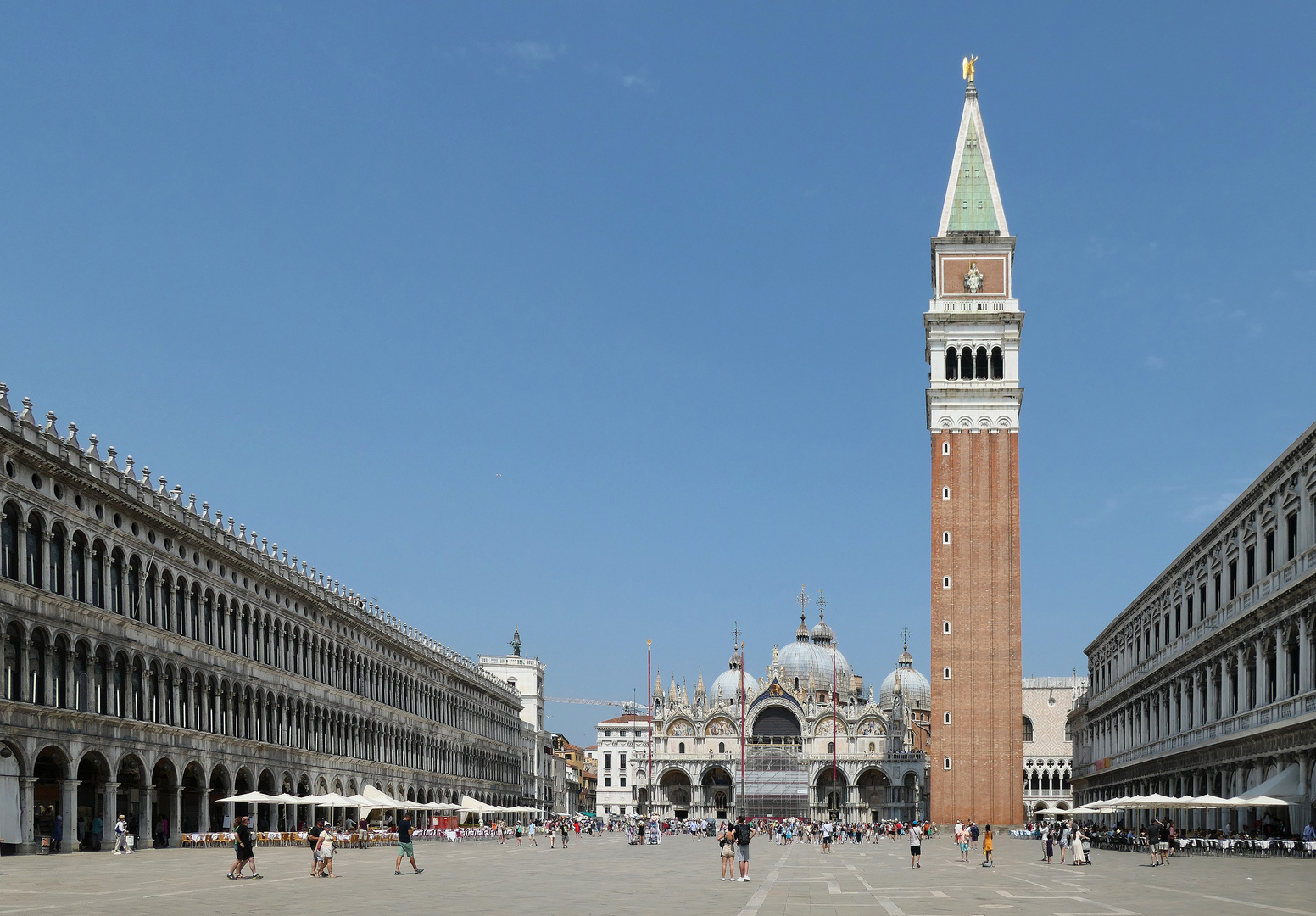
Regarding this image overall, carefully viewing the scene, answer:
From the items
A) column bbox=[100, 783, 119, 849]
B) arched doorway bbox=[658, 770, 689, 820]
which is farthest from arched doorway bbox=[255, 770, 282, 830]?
arched doorway bbox=[658, 770, 689, 820]

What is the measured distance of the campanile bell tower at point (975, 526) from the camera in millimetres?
98500

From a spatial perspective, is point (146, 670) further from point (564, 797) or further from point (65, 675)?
point (564, 797)

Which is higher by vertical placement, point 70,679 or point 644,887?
point 70,679

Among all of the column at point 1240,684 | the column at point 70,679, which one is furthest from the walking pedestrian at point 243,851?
the column at point 1240,684

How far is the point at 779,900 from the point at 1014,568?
72614mm

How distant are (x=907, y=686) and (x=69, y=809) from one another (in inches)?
5542

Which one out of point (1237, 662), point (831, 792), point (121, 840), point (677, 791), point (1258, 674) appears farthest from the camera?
point (677, 791)

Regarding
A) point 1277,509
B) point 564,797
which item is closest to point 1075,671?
point 564,797

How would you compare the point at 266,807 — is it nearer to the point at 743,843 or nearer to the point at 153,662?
the point at 153,662

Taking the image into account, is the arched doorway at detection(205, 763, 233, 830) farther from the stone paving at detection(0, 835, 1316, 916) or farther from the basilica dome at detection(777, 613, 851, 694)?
the basilica dome at detection(777, 613, 851, 694)

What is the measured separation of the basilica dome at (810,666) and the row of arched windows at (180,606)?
8360cm

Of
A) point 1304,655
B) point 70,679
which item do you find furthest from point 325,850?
point 1304,655

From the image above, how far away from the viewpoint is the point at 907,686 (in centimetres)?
17850

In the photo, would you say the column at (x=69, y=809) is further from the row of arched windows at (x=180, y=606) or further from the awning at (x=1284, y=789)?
the awning at (x=1284, y=789)
